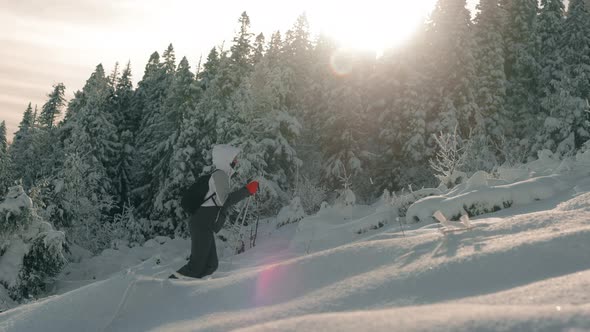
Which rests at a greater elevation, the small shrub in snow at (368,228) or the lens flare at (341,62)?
the lens flare at (341,62)

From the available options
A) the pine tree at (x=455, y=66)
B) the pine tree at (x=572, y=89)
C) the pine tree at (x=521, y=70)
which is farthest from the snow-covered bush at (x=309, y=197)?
the pine tree at (x=521, y=70)

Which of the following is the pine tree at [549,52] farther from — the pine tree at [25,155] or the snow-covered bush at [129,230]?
the pine tree at [25,155]

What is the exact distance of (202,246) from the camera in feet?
20.7

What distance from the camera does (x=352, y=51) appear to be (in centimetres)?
3088

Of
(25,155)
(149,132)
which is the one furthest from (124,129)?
(25,155)

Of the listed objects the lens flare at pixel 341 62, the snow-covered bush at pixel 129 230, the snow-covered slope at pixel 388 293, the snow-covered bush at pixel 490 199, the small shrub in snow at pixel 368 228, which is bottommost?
the snow-covered bush at pixel 129 230

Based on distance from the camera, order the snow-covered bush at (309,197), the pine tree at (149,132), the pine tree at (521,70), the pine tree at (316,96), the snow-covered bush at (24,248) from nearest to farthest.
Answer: the snow-covered bush at (24,248) < the snow-covered bush at (309,197) < the pine tree at (316,96) < the pine tree at (521,70) < the pine tree at (149,132)

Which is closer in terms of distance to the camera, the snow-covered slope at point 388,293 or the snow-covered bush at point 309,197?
the snow-covered slope at point 388,293

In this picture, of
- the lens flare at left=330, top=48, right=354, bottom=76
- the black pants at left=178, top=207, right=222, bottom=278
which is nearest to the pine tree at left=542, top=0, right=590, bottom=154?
the lens flare at left=330, top=48, right=354, bottom=76

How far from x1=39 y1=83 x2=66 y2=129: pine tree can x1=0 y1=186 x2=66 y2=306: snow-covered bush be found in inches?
1470

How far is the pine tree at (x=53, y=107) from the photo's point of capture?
154ft

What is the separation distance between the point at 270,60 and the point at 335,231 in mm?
24216

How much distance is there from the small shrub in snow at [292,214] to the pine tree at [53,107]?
39115 mm

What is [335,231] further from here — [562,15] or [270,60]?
[562,15]
